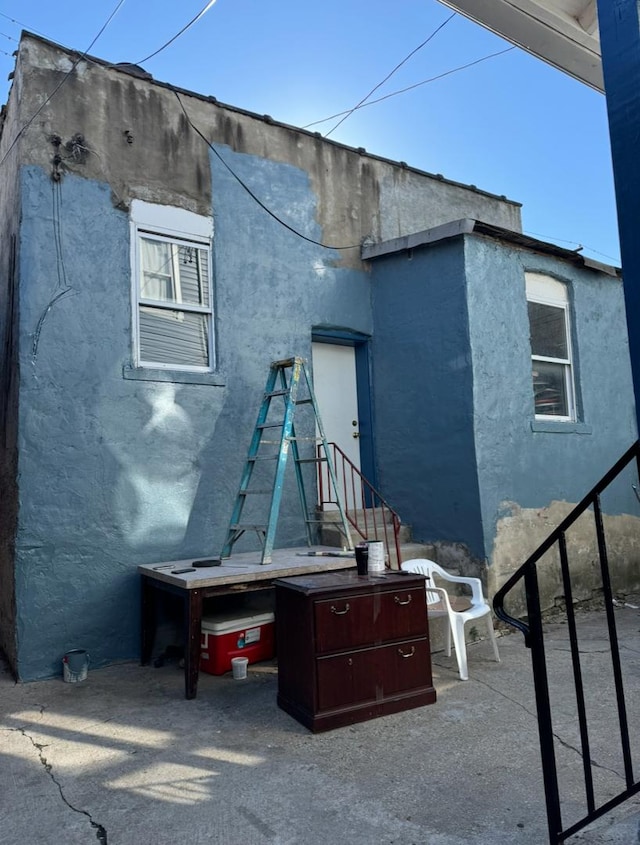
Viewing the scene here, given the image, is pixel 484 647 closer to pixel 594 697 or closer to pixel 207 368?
A: pixel 594 697

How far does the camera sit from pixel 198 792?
125 inches

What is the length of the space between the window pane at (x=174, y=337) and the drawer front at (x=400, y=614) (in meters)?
3.13

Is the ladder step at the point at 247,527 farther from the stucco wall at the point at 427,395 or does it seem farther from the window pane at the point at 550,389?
the window pane at the point at 550,389

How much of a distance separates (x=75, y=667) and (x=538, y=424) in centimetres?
517

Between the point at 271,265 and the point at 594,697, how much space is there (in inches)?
194

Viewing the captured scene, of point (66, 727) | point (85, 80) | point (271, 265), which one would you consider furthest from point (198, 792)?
point (85, 80)

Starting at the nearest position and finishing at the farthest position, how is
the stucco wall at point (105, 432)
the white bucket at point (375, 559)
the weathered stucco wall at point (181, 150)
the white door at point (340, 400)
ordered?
1. the white bucket at point (375, 559)
2. the stucco wall at point (105, 432)
3. the weathered stucco wall at point (181, 150)
4. the white door at point (340, 400)

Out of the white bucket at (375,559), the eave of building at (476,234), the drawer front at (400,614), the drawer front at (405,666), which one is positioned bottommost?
the drawer front at (405,666)

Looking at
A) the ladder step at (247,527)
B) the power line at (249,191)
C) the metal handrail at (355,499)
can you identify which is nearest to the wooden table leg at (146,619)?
the ladder step at (247,527)

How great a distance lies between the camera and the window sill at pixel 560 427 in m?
6.89

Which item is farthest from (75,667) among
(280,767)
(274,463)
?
(274,463)

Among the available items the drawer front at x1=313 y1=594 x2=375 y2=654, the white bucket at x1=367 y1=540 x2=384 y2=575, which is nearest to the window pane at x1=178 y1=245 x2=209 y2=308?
the white bucket at x1=367 y1=540 x2=384 y2=575

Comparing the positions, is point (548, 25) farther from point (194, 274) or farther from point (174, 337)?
point (174, 337)

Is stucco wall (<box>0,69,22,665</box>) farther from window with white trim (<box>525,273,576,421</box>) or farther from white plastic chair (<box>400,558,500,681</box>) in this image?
window with white trim (<box>525,273,576,421</box>)
